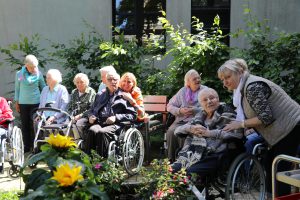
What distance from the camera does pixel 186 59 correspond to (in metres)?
7.55

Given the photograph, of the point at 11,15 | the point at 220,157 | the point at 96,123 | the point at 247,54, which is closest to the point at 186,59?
the point at 247,54

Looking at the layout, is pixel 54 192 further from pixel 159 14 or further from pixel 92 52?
pixel 159 14

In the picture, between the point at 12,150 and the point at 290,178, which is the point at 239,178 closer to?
the point at 290,178

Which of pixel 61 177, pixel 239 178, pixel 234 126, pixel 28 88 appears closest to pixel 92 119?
pixel 28 88

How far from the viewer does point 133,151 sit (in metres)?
6.41

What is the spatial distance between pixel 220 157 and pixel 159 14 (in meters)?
6.30

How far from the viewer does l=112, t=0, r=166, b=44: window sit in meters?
10.4

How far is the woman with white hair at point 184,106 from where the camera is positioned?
20.9 ft

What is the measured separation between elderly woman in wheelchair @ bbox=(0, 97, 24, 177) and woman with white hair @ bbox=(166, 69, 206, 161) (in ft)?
6.86

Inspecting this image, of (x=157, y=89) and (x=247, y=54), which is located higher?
(x=247, y=54)

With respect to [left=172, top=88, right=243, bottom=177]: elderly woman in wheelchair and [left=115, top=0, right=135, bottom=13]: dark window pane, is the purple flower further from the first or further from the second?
[left=115, top=0, right=135, bottom=13]: dark window pane

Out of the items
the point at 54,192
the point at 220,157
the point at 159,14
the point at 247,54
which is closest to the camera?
the point at 54,192

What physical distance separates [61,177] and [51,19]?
27.8 feet

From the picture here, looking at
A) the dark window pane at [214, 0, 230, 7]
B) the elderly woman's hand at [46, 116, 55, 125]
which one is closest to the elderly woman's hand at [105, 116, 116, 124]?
the elderly woman's hand at [46, 116, 55, 125]
